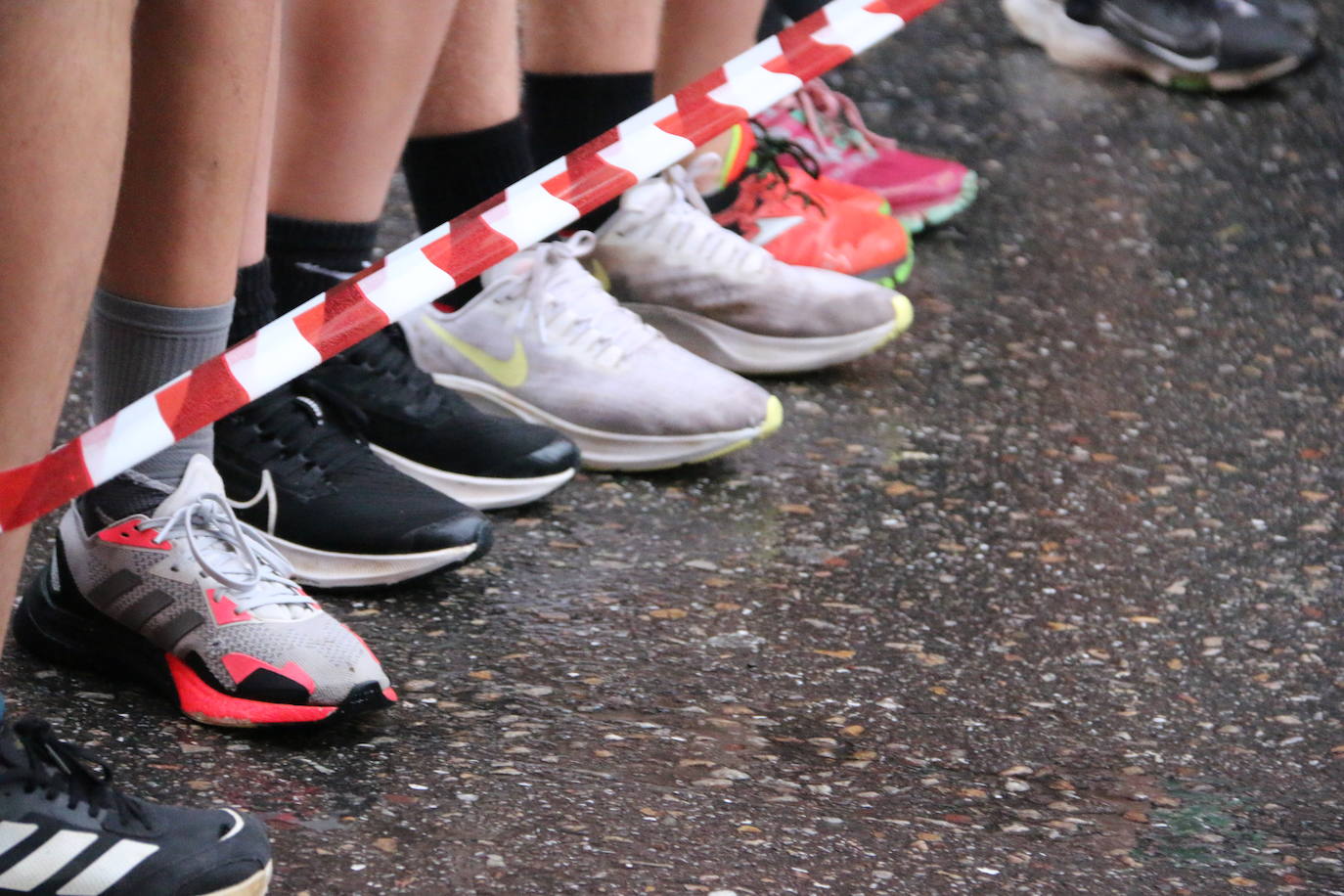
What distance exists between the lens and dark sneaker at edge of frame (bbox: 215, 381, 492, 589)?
1.62 meters

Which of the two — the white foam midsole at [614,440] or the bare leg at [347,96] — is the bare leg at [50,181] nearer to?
the bare leg at [347,96]

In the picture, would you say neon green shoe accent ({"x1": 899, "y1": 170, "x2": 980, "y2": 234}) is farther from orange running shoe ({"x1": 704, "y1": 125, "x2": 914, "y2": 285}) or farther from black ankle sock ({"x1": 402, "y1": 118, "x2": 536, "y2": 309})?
black ankle sock ({"x1": 402, "y1": 118, "x2": 536, "y2": 309})

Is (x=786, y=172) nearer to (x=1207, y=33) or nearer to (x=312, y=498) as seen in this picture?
(x=312, y=498)

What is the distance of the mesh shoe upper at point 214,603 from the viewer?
1.37 m

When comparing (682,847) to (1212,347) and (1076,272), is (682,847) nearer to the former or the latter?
(1212,347)

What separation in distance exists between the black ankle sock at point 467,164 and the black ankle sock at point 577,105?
173 millimetres

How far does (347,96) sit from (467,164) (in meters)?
0.25

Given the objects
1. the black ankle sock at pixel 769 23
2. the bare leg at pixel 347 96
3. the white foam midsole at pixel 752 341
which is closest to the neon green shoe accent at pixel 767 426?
the white foam midsole at pixel 752 341

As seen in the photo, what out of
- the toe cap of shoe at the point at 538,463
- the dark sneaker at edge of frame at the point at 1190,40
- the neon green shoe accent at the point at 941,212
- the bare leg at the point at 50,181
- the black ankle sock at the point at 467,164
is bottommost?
the dark sneaker at edge of frame at the point at 1190,40

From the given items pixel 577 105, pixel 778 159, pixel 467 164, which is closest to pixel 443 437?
pixel 467 164

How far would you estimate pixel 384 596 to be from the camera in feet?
5.52

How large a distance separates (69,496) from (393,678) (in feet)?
1.35

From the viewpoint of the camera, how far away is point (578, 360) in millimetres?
1980

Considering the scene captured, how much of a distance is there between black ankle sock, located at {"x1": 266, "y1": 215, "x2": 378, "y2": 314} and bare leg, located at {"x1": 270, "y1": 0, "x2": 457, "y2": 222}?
0.04 ft
